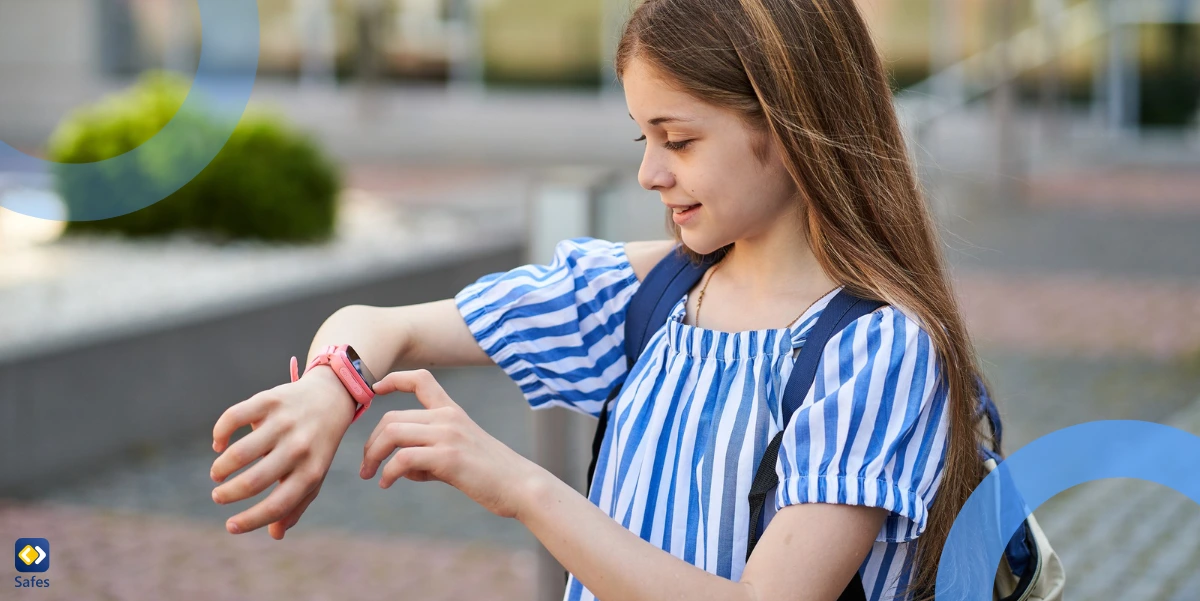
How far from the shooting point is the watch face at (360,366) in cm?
143

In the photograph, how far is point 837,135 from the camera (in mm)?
1425

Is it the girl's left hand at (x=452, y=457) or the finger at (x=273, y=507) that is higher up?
the girl's left hand at (x=452, y=457)

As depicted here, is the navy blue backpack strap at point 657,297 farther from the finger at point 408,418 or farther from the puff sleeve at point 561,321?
the finger at point 408,418

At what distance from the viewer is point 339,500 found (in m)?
4.50

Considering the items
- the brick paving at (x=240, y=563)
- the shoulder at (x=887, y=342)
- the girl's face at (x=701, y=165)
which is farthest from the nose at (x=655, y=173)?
the brick paving at (x=240, y=563)

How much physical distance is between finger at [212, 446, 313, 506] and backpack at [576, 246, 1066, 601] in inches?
18.8

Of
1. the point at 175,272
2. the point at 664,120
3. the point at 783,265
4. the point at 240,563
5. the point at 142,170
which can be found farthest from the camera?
the point at 142,170

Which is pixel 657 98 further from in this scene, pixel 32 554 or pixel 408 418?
pixel 32 554

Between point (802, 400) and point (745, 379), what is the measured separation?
0.10m

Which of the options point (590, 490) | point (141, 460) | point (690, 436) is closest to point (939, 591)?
point (690, 436)

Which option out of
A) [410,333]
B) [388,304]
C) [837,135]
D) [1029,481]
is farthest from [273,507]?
[388,304]

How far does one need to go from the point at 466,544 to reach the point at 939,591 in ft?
Answer: 9.23

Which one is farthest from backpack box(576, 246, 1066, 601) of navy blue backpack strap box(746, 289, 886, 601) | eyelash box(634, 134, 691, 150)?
eyelash box(634, 134, 691, 150)

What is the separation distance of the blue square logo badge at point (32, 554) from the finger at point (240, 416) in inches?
46.0
